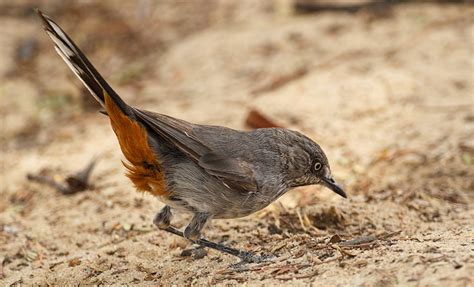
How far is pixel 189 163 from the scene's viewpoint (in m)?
4.84

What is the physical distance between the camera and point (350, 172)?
6.79m

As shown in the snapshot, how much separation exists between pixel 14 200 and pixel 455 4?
22.9 ft

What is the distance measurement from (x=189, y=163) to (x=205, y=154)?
0.45 ft

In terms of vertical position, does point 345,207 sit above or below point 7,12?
below

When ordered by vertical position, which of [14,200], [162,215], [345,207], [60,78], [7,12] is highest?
[7,12]

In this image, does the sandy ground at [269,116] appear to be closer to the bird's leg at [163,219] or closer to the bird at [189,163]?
the bird's leg at [163,219]

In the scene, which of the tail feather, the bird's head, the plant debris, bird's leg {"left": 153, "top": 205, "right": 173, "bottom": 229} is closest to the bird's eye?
the bird's head

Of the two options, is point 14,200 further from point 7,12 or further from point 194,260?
point 7,12

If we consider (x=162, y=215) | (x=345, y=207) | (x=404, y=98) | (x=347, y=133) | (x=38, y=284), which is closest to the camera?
(x=38, y=284)

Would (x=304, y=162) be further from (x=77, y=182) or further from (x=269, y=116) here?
(x=269, y=116)

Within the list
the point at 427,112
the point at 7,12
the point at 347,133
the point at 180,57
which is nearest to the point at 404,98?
the point at 427,112

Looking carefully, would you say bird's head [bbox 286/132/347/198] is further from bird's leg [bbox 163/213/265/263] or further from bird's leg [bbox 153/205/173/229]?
bird's leg [bbox 153/205/173/229]

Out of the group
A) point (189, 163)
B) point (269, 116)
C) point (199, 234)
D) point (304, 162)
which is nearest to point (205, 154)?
point (189, 163)

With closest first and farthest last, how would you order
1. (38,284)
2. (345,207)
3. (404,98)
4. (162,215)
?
(38,284) → (162,215) → (345,207) → (404,98)
